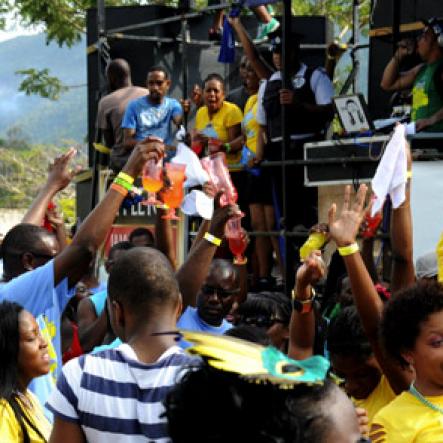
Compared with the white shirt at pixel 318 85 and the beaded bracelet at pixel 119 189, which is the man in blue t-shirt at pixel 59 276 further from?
the white shirt at pixel 318 85

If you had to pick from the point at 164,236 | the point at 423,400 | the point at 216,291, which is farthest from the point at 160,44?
the point at 423,400

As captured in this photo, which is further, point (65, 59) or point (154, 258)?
point (65, 59)

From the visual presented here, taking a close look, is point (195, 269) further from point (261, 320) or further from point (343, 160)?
point (343, 160)

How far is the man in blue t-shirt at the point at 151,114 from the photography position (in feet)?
31.2

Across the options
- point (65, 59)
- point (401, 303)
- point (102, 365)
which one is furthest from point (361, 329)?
point (65, 59)

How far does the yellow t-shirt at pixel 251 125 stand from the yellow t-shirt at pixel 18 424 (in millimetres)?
5302

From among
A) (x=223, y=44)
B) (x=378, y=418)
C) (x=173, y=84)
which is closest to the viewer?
(x=378, y=418)

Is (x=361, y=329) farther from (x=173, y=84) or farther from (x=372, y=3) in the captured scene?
(x=173, y=84)

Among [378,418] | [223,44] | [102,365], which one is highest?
[223,44]

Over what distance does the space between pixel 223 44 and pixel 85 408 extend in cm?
729

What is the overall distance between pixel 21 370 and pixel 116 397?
0.76 meters

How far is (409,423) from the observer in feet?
10.5

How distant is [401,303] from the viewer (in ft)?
11.2

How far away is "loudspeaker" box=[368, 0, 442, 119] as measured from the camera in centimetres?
967
